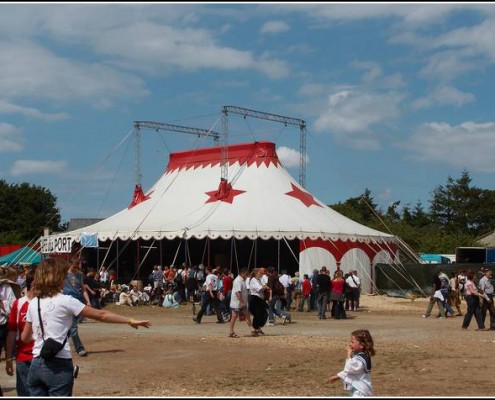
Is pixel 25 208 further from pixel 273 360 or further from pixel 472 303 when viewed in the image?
pixel 273 360

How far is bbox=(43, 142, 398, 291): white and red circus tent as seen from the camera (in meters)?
31.0

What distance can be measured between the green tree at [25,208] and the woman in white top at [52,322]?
217ft

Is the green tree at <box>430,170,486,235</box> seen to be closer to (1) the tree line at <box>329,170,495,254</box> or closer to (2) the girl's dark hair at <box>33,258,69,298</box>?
(1) the tree line at <box>329,170,495,254</box>

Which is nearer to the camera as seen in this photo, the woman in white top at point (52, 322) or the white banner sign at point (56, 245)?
the woman in white top at point (52, 322)

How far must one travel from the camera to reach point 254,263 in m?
32.6

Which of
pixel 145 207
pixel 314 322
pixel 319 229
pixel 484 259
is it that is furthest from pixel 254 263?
pixel 484 259

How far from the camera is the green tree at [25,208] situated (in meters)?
71.1

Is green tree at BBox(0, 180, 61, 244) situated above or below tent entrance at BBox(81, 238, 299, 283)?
above

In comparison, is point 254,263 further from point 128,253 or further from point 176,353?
point 176,353

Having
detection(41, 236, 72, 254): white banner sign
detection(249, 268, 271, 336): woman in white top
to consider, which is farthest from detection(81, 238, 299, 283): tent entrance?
detection(249, 268, 271, 336): woman in white top

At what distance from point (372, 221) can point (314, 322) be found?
5139cm

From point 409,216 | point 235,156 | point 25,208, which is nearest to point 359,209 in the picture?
point 409,216

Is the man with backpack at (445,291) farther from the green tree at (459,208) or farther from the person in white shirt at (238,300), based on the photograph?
the green tree at (459,208)

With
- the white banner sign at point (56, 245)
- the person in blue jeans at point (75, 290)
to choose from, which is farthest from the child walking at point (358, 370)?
the white banner sign at point (56, 245)
